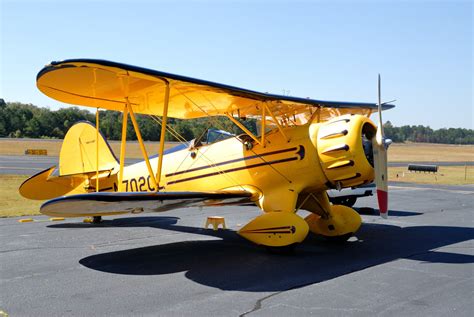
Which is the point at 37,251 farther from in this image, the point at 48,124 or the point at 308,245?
the point at 48,124

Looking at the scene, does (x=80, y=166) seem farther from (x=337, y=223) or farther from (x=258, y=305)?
(x=258, y=305)

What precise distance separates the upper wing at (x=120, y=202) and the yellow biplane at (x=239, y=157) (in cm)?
1

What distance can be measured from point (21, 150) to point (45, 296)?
188 ft

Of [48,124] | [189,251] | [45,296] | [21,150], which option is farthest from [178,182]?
[48,124]

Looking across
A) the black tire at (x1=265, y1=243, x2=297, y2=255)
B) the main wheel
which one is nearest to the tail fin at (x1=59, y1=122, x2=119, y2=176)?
the black tire at (x1=265, y1=243, x2=297, y2=255)

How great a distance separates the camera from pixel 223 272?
6.52 metres

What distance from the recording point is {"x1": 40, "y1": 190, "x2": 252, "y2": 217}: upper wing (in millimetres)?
6216

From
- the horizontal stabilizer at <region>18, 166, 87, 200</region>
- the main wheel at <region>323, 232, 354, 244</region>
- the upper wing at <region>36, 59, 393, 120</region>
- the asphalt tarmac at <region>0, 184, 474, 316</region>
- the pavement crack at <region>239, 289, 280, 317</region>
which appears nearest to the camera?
the pavement crack at <region>239, 289, 280, 317</region>

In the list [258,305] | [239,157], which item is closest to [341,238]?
[239,157]

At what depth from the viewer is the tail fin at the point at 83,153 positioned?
11445 millimetres

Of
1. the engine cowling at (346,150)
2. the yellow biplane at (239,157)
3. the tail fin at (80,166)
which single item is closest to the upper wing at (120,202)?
the yellow biplane at (239,157)

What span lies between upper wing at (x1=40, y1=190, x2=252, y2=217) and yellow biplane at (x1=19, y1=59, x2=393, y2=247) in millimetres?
14

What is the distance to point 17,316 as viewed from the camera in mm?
4723

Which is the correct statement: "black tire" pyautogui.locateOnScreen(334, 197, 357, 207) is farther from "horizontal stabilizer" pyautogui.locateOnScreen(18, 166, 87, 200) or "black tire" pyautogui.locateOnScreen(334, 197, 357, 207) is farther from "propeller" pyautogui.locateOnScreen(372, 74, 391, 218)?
"horizontal stabilizer" pyautogui.locateOnScreen(18, 166, 87, 200)
